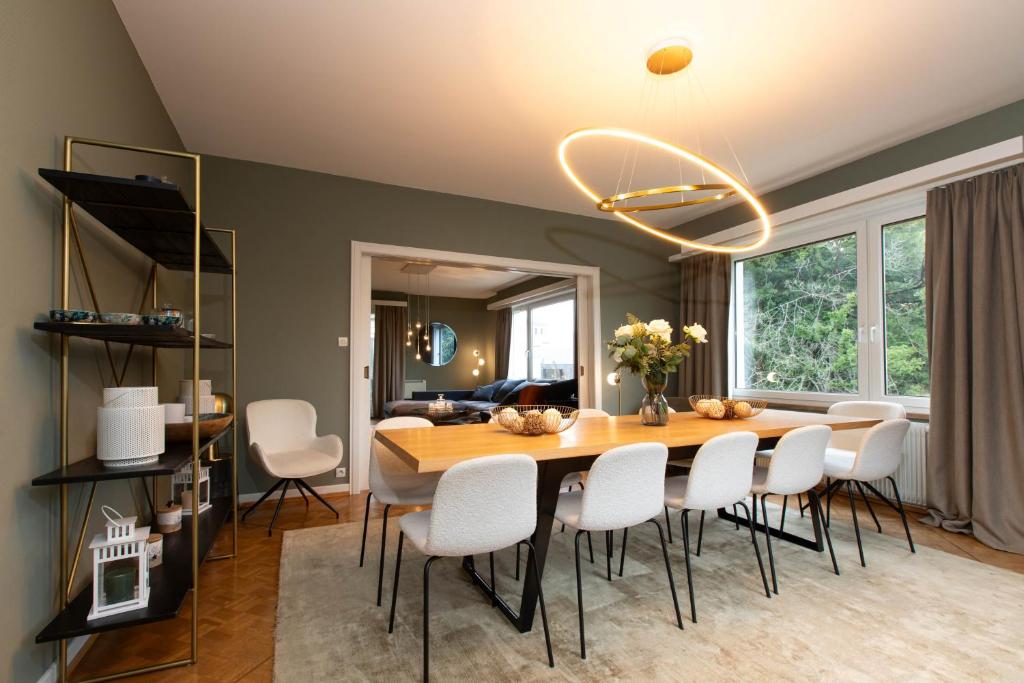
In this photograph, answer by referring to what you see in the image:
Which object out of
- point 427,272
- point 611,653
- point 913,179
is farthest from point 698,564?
point 427,272

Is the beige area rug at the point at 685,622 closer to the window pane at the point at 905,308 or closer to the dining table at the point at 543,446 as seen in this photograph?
the dining table at the point at 543,446

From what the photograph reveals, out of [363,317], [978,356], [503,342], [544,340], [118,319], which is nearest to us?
[118,319]

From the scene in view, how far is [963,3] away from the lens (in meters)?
2.18

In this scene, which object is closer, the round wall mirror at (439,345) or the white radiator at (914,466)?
the white radiator at (914,466)

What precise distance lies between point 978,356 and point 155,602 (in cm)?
434

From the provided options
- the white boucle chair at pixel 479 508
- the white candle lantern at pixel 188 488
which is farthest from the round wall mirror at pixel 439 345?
the white boucle chair at pixel 479 508

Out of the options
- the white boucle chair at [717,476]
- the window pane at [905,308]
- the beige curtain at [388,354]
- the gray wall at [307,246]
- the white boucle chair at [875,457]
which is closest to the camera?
the white boucle chair at [717,476]

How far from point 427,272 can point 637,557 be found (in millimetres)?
5955

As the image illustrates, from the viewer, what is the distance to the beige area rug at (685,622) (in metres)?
1.69

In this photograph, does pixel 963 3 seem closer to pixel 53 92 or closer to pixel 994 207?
pixel 994 207

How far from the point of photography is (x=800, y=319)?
4430mm

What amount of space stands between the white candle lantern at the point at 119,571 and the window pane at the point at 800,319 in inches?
182

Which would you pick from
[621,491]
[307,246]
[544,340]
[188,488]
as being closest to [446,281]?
[544,340]

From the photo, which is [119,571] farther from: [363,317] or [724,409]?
[724,409]
